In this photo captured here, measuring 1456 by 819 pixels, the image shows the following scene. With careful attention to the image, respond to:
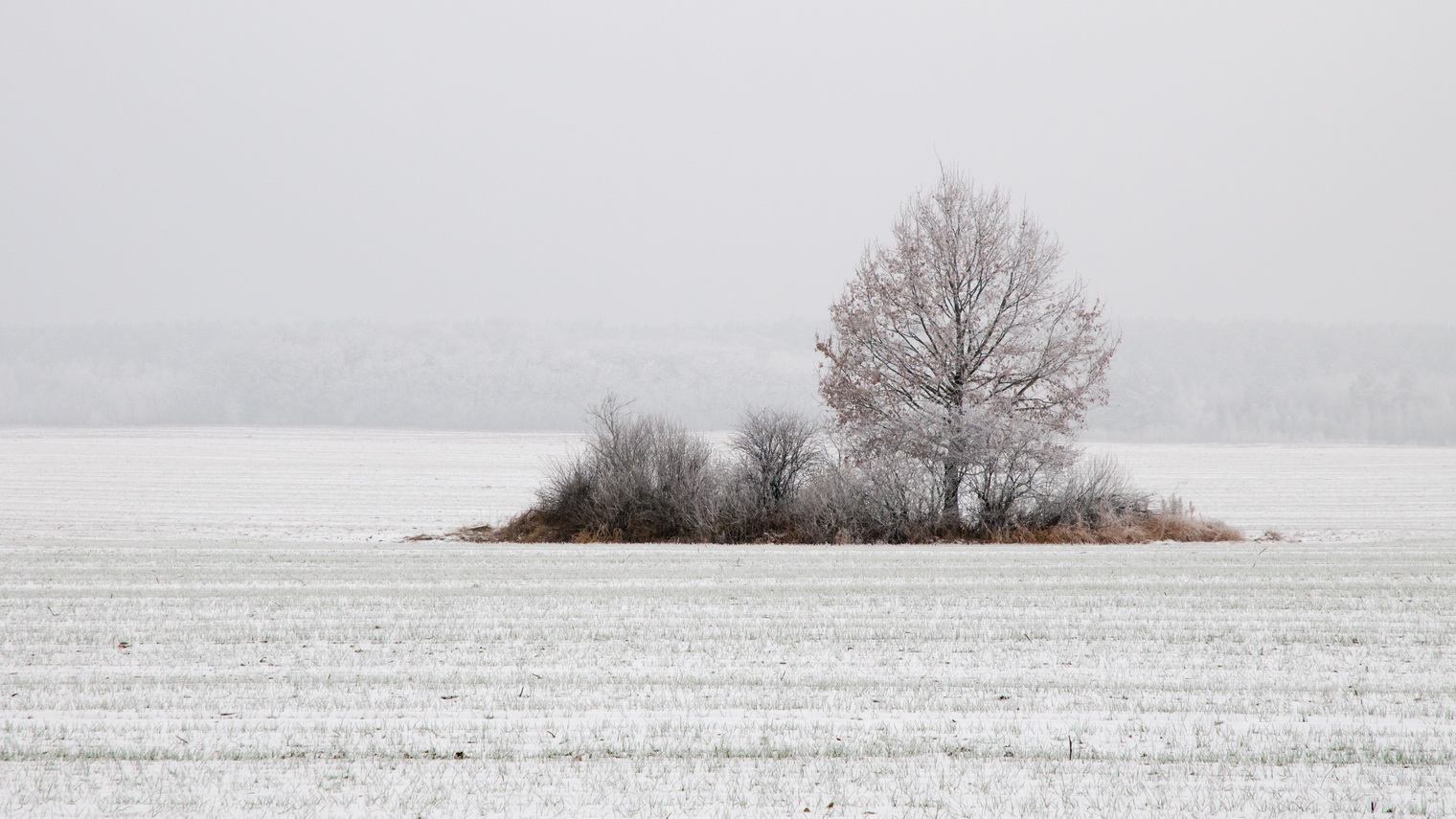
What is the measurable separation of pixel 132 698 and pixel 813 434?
60.2ft

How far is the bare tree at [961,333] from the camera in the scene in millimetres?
25281

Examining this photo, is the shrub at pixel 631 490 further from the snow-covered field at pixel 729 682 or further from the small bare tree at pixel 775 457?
the snow-covered field at pixel 729 682

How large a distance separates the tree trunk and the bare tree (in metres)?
1.86

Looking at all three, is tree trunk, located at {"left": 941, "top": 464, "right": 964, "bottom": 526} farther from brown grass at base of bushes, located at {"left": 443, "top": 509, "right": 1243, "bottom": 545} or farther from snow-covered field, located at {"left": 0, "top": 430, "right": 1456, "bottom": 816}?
snow-covered field, located at {"left": 0, "top": 430, "right": 1456, "bottom": 816}

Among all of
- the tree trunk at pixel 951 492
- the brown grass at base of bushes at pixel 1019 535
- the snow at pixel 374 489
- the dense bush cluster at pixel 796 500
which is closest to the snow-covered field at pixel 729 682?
the brown grass at base of bushes at pixel 1019 535

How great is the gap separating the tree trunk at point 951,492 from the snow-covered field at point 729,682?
4.26 m

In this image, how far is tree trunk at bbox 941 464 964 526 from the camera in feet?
75.7

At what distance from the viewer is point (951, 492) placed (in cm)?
2336

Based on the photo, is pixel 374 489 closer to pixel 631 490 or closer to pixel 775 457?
Result: pixel 631 490

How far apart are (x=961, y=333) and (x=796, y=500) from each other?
612 cm

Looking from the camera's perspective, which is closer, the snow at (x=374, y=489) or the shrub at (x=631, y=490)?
the shrub at (x=631, y=490)

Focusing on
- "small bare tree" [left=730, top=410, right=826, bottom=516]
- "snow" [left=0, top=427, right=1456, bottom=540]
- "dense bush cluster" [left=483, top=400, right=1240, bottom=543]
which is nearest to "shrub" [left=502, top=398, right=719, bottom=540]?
"dense bush cluster" [left=483, top=400, right=1240, bottom=543]

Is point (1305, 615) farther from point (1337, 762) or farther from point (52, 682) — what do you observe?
point (52, 682)

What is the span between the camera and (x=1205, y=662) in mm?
9203
